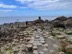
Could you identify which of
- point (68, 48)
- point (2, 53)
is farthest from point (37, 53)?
point (2, 53)

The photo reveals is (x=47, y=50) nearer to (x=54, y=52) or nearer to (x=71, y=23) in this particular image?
(x=54, y=52)

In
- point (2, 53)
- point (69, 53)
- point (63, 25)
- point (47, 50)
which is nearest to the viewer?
Result: point (69, 53)

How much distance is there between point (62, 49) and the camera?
21.3ft

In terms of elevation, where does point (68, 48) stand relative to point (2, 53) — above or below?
above

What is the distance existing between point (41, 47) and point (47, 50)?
560 mm

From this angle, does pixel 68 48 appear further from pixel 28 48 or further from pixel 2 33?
pixel 2 33

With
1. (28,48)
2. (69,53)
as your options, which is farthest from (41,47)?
(69,53)

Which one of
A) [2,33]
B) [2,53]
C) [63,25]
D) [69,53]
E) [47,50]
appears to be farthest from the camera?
[2,33]

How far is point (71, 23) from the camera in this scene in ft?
48.3

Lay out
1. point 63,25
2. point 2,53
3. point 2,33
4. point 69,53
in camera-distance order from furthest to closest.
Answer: point 2,33 < point 63,25 < point 2,53 < point 69,53

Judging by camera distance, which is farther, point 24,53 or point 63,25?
point 63,25

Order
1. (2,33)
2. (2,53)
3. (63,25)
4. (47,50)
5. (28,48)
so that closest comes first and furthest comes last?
1. (47,50)
2. (28,48)
3. (2,53)
4. (63,25)
5. (2,33)

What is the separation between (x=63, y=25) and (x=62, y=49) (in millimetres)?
7632

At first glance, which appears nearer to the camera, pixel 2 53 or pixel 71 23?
pixel 2 53
